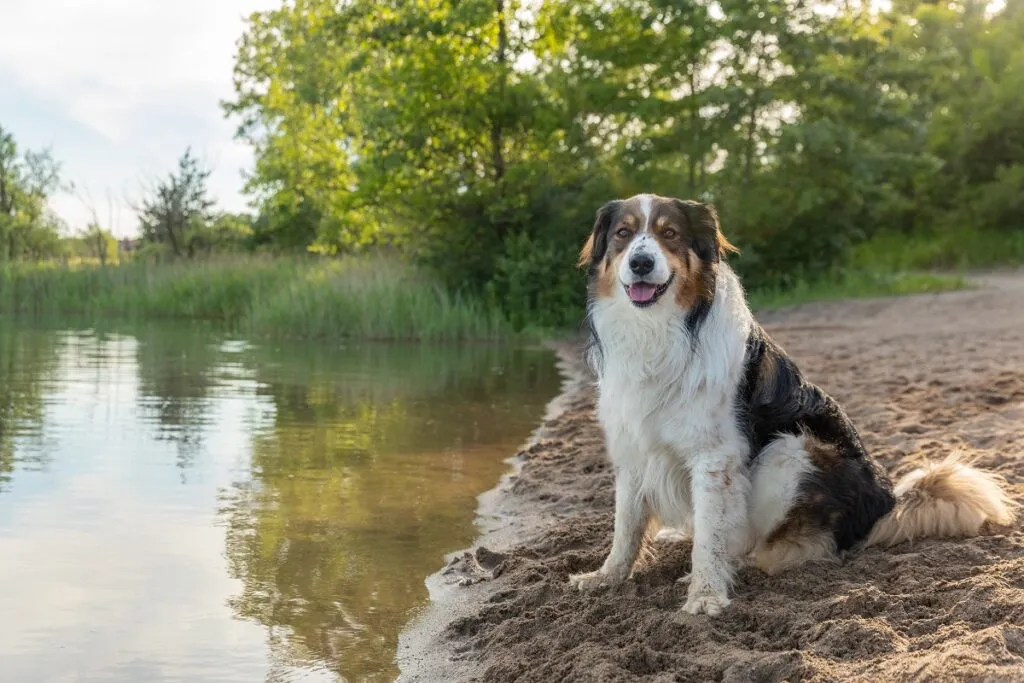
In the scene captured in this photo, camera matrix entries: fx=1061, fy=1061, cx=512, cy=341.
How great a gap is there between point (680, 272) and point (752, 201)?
63.3 feet

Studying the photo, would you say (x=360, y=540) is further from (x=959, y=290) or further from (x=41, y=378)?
(x=959, y=290)

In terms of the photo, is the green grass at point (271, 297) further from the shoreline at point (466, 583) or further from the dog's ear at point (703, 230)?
the dog's ear at point (703, 230)

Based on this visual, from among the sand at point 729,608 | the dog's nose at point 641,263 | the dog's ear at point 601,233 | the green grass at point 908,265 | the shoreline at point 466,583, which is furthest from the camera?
the green grass at point 908,265

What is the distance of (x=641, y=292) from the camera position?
14.8 feet

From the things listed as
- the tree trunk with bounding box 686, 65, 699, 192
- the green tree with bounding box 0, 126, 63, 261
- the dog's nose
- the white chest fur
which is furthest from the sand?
the green tree with bounding box 0, 126, 63, 261

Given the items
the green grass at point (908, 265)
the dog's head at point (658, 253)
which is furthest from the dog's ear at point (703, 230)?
the green grass at point (908, 265)

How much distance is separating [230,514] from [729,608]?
335 cm

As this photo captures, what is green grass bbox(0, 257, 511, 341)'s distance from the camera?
2053cm

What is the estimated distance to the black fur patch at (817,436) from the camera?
15.1ft

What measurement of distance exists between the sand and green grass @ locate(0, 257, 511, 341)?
13.1m

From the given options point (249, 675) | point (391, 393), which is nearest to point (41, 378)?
point (391, 393)

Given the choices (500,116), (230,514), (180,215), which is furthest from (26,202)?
(230,514)

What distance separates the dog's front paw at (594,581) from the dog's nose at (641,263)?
1.38m

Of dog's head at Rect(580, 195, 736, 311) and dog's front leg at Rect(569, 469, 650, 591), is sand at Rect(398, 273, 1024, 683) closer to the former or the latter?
dog's front leg at Rect(569, 469, 650, 591)
